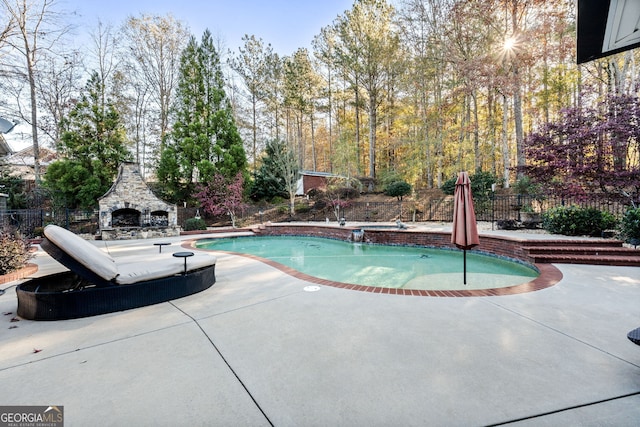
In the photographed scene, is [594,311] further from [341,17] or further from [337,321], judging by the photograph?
[341,17]

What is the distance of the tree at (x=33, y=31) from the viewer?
12.4m

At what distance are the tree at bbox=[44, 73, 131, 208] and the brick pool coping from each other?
9.22 m

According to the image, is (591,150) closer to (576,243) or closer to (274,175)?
(576,243)

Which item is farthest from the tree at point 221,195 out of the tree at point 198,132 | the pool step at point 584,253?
the pool step at point 584,253

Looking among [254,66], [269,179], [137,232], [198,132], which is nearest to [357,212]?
[269,179]

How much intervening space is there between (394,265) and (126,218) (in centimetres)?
1271

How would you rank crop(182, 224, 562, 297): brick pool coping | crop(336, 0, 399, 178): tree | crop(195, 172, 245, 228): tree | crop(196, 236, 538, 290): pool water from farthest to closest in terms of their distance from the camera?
crop(336, 0, 399, 178): tree, crop(195, 172, 245, 228): tree, crop(196, 236, 538, 290): pool water, crop(182, 224, 562, 297): brick pool coping

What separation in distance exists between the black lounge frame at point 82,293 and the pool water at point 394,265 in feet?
9.85

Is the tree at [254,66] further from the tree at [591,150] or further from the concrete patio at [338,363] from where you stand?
the concrete patio at [338,363]

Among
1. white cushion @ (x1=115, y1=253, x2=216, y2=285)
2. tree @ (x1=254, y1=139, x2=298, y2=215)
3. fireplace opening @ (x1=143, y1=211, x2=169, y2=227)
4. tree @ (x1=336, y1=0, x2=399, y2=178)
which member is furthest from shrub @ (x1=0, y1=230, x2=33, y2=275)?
tree @ (x1=336, y1=0, x2=399, y2=178)

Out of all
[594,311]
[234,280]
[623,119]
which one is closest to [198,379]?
[234,280]

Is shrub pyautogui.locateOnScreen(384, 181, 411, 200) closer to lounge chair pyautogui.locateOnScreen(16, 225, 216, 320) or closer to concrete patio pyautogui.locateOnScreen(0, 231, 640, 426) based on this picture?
concrete patio pyautogui.locateOnScreen(0, 231, 640, 426)

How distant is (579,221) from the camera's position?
798cm

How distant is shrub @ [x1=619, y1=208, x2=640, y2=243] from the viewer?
6051 mm
